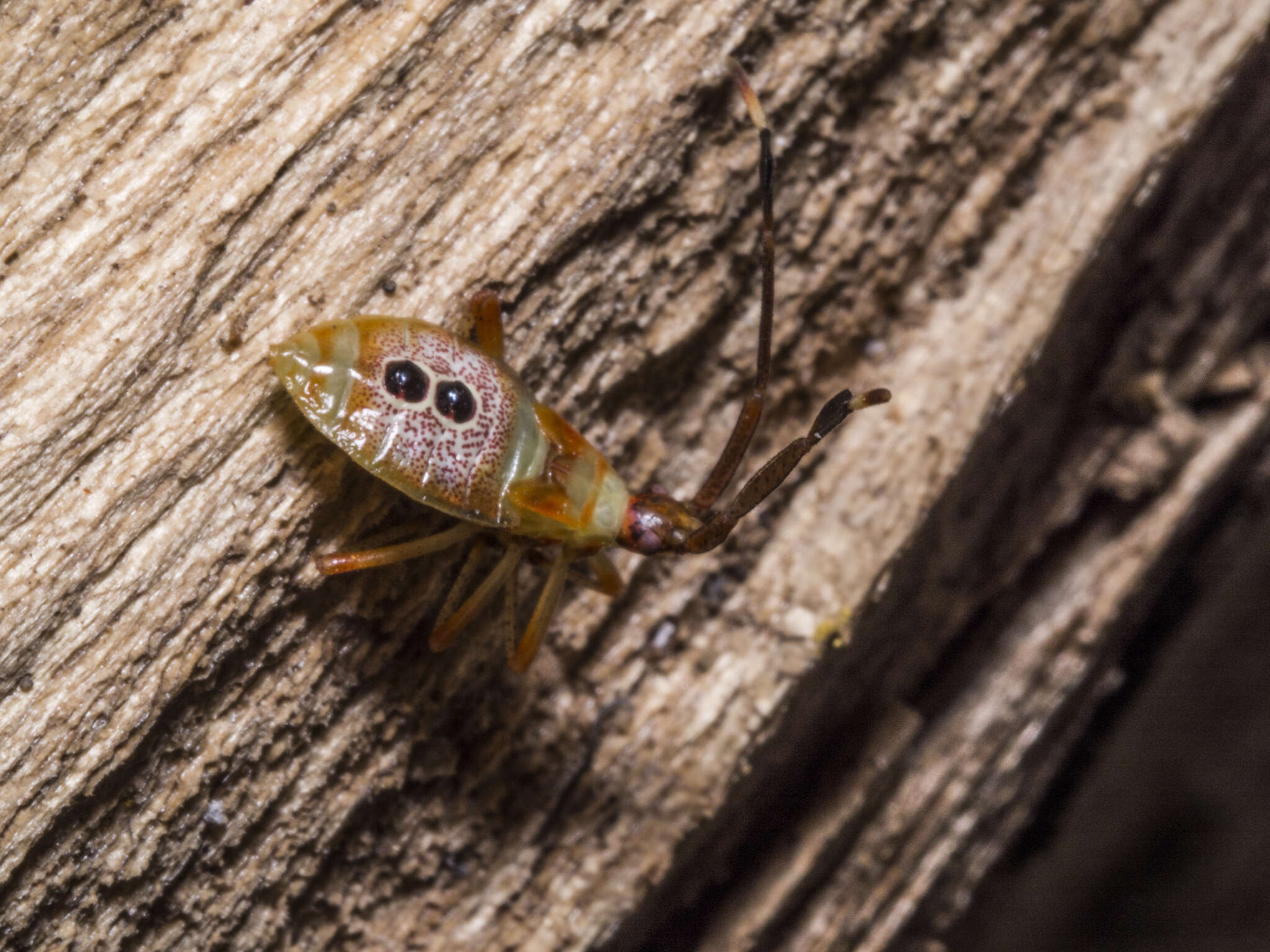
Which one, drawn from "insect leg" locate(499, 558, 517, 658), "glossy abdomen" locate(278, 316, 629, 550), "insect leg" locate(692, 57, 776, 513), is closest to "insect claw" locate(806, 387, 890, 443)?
"insect leg" locate(692, 57, 776, 513)

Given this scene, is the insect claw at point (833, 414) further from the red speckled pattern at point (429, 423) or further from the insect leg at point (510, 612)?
the insect leg at point (510, 612)

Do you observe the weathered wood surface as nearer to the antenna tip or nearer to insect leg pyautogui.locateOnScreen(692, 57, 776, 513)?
the antenna tip

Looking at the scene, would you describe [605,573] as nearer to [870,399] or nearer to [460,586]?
[460,586]

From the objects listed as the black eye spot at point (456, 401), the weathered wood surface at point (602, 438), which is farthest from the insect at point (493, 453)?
the weathered wood surface at point (602, 438)

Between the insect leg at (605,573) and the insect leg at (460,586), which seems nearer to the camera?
the insect leg at (460,586)

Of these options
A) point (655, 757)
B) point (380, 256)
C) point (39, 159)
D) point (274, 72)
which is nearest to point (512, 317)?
point (380, 256)

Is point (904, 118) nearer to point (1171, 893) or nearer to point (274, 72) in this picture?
point (274, 72)
